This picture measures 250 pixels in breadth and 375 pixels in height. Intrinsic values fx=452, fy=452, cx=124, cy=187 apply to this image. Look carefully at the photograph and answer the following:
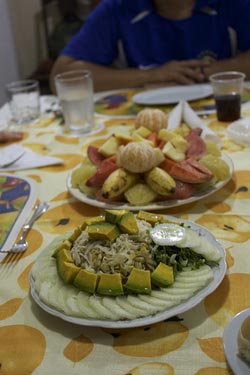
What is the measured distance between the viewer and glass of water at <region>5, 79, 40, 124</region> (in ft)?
5.59

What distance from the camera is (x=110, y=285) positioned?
2.08 ft

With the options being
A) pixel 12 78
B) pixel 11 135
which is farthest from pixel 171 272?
pixel 12 78

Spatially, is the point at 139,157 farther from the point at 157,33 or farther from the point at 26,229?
the point at 157,33

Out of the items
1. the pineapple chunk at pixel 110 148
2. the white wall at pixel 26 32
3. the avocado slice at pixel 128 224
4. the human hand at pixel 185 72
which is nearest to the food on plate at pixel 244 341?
the avocado slice at pixel 128 224

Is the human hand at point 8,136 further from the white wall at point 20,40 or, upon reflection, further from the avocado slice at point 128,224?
the white wall at point 20,40

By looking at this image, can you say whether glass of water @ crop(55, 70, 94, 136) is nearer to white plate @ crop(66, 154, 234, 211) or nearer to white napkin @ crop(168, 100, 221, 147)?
white napkin @ crop(168, 100, 221, 147)

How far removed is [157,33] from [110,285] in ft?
5.47

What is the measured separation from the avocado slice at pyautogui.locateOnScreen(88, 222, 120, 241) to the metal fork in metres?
0.21

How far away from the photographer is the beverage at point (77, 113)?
1.54 metres

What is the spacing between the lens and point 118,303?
0.62 m

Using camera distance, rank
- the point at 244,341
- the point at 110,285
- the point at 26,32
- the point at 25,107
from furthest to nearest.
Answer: the point at 26,32
the point at 25,107
the point at 110,285
the point at 244,341

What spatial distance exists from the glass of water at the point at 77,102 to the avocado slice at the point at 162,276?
954 millimetres

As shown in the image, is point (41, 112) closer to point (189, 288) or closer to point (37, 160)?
point (37, 160)

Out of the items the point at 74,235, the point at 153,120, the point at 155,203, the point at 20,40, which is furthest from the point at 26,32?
the point at 74,235
